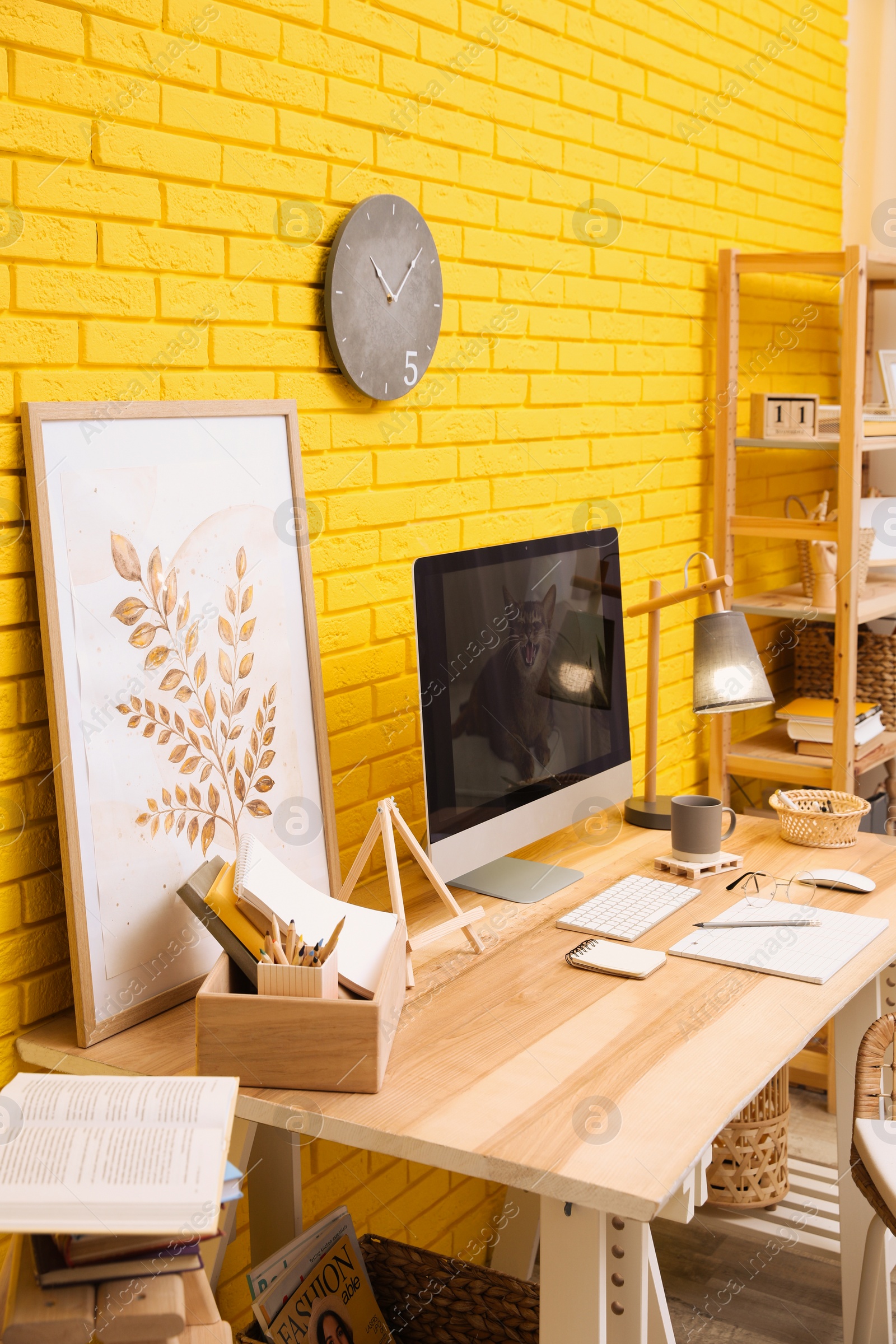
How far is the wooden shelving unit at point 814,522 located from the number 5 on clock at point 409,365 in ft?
3.50

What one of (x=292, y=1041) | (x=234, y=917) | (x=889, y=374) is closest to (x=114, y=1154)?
(x=292, y=1041)

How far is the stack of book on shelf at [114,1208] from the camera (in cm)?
101

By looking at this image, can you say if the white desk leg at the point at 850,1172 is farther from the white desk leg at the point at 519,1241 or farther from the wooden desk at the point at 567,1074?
the white desk leg at the point at 519,1241

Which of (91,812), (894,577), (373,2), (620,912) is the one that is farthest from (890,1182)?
Answer: (894,577)

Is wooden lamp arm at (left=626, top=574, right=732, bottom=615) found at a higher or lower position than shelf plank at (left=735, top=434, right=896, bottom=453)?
lower

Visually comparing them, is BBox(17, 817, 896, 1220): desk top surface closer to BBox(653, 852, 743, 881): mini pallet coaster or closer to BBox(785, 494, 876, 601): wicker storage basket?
BBox(653, 852, 743, 881): mini pallet coaster

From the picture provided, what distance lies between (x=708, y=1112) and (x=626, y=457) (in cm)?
172

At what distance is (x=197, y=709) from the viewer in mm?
1624

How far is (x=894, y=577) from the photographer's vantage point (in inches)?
141

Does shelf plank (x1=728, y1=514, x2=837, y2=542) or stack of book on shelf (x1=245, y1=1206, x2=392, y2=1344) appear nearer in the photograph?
stack of book on shelf (x1=245, y1=1206, x2=392, y2=1344)

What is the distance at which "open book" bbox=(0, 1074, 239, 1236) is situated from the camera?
1.00 meters

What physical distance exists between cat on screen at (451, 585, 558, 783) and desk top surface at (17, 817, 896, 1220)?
26cm

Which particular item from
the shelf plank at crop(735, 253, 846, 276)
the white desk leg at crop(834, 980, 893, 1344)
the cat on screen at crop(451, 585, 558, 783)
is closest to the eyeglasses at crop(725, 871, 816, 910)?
the white desk leg at crop(834, 980, 893, 1344)

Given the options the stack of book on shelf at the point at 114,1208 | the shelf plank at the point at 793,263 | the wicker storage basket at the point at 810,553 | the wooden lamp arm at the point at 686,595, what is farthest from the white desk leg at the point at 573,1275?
the shelf plank at the point at 793,263
